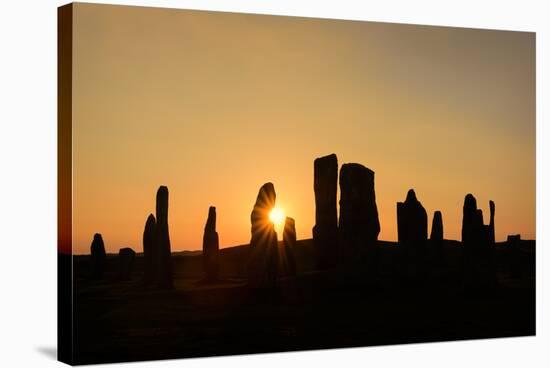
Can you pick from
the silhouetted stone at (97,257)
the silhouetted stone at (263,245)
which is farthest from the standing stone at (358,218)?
the silhouetted stone at (97,257)

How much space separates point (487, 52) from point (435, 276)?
2.34m

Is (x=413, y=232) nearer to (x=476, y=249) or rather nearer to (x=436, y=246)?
(x=436, y=246)

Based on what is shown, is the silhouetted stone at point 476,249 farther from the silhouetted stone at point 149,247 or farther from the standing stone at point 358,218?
the silhouetted stone at point 149,247

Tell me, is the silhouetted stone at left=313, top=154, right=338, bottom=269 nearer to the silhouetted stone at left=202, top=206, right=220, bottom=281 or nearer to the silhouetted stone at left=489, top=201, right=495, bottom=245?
the silhouetted stone at left=202, top=206, right=220, bottom=281

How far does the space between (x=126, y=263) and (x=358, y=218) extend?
242 cm

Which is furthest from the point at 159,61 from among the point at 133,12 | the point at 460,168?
the point at 460,168

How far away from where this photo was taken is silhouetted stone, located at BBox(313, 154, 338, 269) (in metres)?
12.5

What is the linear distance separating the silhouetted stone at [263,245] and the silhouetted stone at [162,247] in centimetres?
82

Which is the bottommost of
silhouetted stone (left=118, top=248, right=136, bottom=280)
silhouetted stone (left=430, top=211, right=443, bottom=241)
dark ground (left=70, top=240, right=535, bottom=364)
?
dark ground (left=70, top=240, right=535, bottom=364)

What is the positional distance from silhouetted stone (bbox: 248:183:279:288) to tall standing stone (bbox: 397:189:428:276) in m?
1.37

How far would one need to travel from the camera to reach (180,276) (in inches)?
470

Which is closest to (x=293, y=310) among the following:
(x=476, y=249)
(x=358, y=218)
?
(x=358, y=218)

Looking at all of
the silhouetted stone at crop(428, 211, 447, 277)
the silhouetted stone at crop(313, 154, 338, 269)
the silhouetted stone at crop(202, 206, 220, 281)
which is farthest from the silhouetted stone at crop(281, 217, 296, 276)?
the silhouetted stone at crop(428, 211, 447, 277)

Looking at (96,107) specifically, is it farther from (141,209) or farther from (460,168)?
(460,168)
